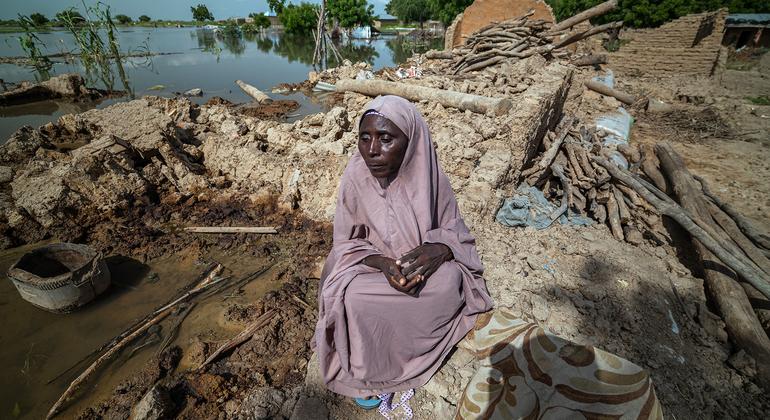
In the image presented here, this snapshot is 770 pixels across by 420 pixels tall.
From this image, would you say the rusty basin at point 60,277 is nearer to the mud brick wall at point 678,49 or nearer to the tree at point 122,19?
the mud brick wall at point 678,49

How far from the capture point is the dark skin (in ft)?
5.95

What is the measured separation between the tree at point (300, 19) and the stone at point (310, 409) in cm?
4901

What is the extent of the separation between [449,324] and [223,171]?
16.8ft

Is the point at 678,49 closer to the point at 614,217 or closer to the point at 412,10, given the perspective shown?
the point at 614,217

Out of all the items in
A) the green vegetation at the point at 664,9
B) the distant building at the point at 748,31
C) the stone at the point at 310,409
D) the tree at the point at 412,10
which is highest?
the tree at the point at 412,10

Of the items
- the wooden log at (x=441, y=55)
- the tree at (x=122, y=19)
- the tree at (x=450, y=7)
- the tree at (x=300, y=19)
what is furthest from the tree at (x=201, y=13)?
the wooden log at (x=441, y=55)

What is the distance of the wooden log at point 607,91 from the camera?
30.1 ft

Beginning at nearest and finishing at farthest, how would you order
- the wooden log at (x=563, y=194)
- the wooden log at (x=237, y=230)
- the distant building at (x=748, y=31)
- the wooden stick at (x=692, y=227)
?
the wooden stick at (x=692, y=227) → the wooden log at (x=563, y=194) → the wooden log at (x=237, y=230) → the distant building at (x=748, y=31)

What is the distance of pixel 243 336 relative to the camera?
9.34 ft

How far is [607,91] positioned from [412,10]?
56.0m

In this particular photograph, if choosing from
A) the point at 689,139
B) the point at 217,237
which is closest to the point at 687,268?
the point at 217,237

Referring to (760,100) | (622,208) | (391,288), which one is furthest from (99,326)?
(760,100)

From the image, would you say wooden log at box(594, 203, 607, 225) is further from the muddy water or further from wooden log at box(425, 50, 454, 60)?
wooden log at box(425, 50, 454, 60)

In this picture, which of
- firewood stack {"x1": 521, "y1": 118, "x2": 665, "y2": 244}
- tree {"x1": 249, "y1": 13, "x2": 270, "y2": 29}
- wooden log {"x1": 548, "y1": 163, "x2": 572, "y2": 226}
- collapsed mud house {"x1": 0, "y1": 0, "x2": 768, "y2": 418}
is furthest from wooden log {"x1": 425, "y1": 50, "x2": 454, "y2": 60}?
tree {"x1": 249, "y1": 13, "x2": 270, "y2": 29}
